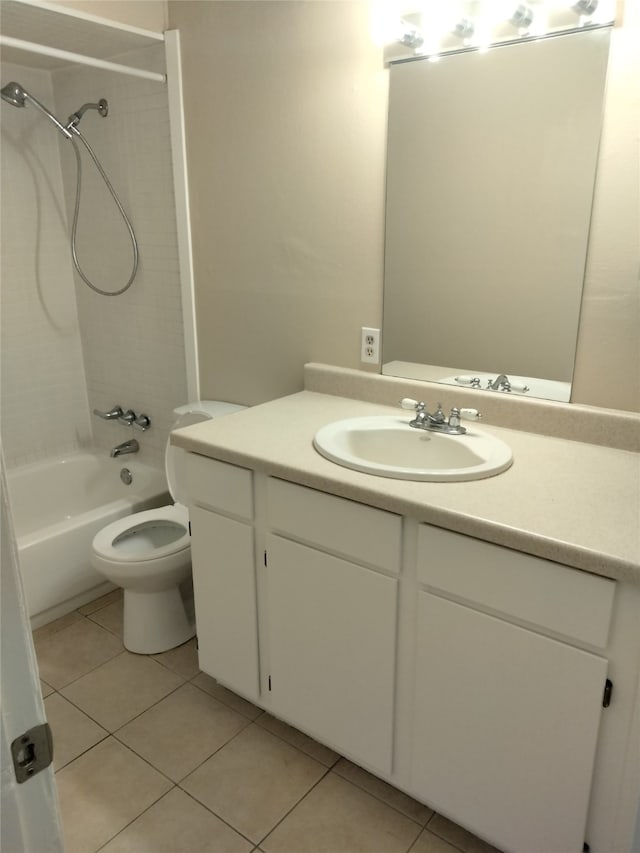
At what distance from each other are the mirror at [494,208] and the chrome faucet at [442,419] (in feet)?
0.44

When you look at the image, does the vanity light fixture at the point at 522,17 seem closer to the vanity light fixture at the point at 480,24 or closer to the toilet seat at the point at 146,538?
the vanity light fixture at the point at 480,24

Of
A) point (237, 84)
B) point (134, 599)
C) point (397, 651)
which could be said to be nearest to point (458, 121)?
point (237, 84)

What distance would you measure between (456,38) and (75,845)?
2255 mm

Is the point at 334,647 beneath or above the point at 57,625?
above

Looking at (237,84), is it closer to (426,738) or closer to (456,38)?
(456,38)

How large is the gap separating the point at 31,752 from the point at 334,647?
1.06 meters

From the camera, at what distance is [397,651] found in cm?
150

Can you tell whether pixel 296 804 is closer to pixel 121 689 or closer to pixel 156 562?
pixel 121 689

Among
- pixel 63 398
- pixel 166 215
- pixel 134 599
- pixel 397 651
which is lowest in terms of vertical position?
pixel 134 599

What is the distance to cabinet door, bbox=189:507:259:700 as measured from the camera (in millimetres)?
1760

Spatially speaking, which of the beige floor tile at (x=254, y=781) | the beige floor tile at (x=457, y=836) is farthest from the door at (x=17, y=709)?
the beige floor tile at (x=457, y=836)

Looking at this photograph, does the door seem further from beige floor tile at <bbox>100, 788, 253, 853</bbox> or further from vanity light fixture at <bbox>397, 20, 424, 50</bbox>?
vanity light fixture at <bbox>397, 20, 424, 50</bbox>

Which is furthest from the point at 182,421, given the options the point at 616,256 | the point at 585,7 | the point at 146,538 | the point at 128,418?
the point at 585,7

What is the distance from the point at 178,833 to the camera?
161cm
